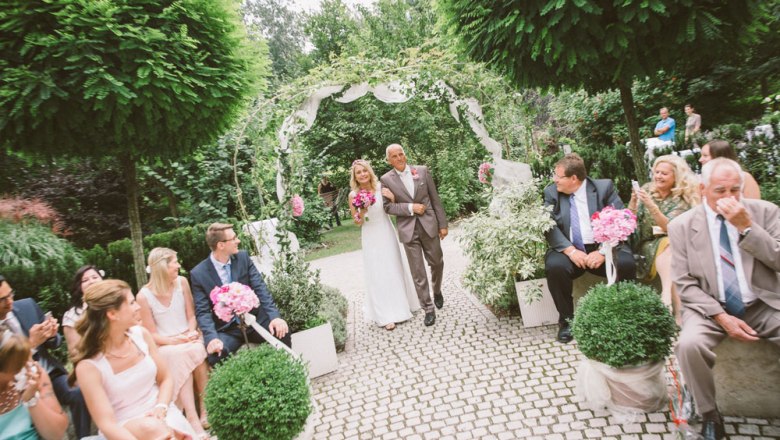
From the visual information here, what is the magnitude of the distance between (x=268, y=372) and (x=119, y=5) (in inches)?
138

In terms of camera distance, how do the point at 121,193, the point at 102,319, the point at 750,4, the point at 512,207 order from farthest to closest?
1. the point at 121,193
2. the point at 512,207
3. the point at 750,4
4. the point at 102,319

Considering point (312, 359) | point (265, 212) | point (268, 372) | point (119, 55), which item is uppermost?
point (119, 55)

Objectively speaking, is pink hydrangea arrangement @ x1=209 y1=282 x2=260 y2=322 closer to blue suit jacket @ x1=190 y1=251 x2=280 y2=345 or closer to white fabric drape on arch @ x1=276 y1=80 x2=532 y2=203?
blue suit jacket @ x1=190 y1=251 x2=280 y2=345

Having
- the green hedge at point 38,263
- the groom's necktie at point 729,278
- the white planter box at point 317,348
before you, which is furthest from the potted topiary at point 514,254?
the green hedge at point 38,263

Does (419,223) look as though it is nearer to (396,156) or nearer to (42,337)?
(396,156)

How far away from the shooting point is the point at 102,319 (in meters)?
2.55

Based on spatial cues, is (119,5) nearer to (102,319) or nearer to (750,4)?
(102,319)

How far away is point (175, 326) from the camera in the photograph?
3748 millimetres

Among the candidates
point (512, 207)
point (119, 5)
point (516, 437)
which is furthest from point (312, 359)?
point (119, 5)

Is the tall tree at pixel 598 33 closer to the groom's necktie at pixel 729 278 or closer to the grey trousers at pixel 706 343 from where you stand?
the groom's necktie at pixel 729 278

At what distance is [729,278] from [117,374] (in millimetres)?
3931

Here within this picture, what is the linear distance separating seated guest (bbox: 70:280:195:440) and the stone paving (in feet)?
4.25

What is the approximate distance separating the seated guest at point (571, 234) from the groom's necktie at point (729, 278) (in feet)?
4.47

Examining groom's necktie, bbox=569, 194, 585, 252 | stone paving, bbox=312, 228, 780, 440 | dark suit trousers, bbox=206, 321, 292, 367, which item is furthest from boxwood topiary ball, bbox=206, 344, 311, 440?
groom's necktie, bbox=569, 194, 585, 252
